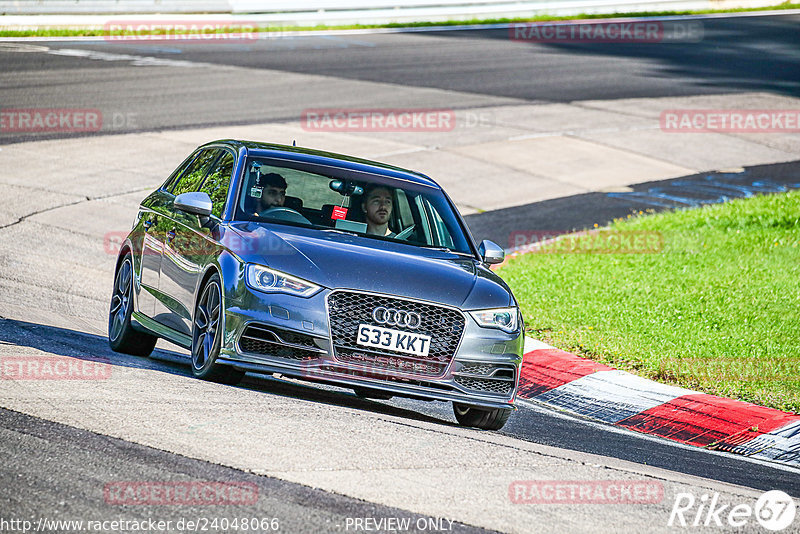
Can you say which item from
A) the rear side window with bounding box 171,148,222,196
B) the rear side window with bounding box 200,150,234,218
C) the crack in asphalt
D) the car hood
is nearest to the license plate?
the car hood

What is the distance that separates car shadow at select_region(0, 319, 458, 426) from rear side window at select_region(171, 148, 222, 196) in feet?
4.44

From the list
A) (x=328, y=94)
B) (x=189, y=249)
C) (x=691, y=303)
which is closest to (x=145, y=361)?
(x=189, y=249)

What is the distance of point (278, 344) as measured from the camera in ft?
24.6

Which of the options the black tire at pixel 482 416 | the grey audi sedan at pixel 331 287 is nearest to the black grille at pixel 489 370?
the grey audi sedan at pixel 331 287

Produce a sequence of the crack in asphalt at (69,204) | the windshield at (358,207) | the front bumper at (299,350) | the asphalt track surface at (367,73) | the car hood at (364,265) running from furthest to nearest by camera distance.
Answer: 1. the asphalt track surface at (367,73)
2. the crack in asphalt at (69,204)
3. the windshield at (358,207)
4. the car hood at (364,265)
5. the front bumper at (299,350)

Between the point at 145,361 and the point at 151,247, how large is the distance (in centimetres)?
86

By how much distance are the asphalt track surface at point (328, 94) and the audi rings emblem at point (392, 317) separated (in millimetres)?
676

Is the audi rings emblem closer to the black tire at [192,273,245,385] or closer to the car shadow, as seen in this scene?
the car shadow

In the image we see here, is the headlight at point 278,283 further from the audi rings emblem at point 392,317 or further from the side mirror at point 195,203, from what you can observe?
the side mirror at point 195,203

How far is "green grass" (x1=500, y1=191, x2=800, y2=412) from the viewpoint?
34.5ft

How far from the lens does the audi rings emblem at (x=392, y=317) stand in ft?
24.6

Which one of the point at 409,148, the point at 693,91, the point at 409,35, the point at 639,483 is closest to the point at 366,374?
the point at 639,483

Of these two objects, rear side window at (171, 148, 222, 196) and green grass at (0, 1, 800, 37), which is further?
green grass at (0, 1, 800, 37)

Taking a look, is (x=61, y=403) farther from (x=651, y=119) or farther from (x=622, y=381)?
(x=651, y=119)
